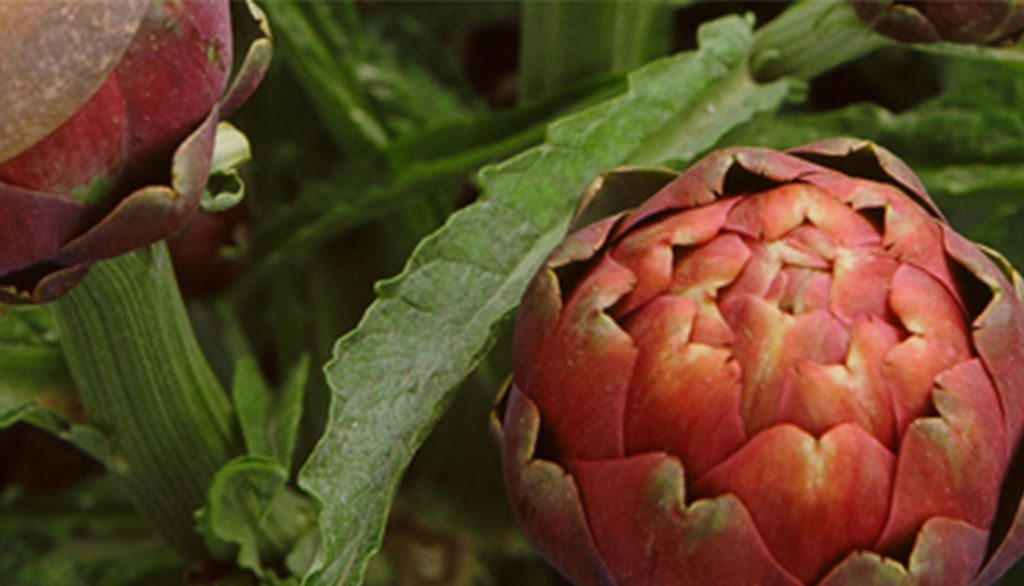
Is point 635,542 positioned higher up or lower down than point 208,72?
lower down

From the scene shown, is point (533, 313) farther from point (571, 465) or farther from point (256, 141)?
point (256, 141)

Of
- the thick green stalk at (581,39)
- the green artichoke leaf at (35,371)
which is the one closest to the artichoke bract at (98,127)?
the green artichoke leaf at (35,371)

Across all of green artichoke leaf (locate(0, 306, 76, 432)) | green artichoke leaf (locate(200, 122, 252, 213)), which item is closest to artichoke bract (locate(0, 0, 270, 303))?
green artichoke leaf (locate(200, 122, 252, 213))

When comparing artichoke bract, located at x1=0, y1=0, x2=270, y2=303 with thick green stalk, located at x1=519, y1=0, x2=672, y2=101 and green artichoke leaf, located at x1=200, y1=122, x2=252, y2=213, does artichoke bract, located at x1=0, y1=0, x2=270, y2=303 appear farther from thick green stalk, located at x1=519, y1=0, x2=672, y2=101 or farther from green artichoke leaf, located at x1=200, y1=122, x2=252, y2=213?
thick green stalk, located at x1=519, y1=0, x2=672, y2=101

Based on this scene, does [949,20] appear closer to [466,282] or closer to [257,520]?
[466,282]

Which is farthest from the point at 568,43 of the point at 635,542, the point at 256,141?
the point at 635,542
